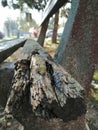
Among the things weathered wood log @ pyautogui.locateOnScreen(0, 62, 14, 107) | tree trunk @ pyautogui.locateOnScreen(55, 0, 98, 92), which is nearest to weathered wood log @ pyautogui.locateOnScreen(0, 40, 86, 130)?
weathered wood log @ pyautogui.locateOnScreen(0, 62, 14, 107)

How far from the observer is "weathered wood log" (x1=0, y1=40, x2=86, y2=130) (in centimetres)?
141

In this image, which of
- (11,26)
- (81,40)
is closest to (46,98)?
(81,40)

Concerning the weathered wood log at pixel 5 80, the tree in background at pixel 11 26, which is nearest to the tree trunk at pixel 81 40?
the weathered wood log at pixel 5 80

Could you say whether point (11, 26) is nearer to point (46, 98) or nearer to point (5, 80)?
point (5, 80)

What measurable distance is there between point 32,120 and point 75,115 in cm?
39

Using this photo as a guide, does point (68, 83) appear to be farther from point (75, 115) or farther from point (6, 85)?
point (6, 85)

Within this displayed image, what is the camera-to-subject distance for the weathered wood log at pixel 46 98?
141 centimetres

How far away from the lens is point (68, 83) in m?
1.56

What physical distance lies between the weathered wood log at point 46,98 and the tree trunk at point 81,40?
3.71 ft

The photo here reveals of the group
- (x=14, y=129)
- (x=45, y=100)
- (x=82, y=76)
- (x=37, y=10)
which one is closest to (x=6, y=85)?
(x=82, y=76)

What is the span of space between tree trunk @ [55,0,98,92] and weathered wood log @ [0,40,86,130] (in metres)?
1.13

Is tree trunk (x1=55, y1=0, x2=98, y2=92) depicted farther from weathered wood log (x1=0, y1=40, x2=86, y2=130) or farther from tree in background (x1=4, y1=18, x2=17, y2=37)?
tree in background (x1=4, y1=18, x2=17, y2=37)

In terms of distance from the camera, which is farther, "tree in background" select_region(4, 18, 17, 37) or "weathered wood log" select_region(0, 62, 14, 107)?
"tree in background" select_region(4, 18, 17, 37)

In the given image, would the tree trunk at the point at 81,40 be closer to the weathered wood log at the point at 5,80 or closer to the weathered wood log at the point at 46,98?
the weathered wood log at the point at 5,80
